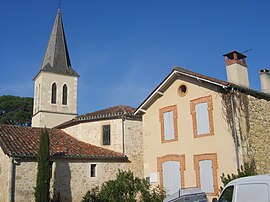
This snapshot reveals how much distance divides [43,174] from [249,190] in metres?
10.5

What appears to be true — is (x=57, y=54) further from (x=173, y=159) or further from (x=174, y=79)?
(x=173, y=159)

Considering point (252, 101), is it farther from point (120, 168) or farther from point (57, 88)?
point (57, 88)

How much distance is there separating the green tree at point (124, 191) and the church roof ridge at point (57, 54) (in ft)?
63.2

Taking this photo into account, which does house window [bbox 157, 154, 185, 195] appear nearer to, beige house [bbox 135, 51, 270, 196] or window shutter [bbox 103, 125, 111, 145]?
beige house [bbox 135, 51, 270, 196]

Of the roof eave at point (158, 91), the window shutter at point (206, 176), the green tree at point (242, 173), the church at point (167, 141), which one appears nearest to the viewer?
the green tree at point (242, 173)

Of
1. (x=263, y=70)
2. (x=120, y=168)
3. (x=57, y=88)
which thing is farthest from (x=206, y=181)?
(x=57, y=88)

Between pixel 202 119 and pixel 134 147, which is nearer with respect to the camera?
pixel 202 119

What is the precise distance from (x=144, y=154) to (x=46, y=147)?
623cm

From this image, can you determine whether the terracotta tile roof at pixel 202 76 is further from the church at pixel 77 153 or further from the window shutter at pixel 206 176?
the church at pixel 77 153

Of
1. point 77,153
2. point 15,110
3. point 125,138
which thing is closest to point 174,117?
point 125,138

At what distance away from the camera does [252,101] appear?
15391mm

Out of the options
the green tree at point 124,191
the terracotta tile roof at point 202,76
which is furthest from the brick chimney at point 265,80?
the green tree at point 124,191

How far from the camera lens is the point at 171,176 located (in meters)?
16.7

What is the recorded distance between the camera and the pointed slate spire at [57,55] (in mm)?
33750
